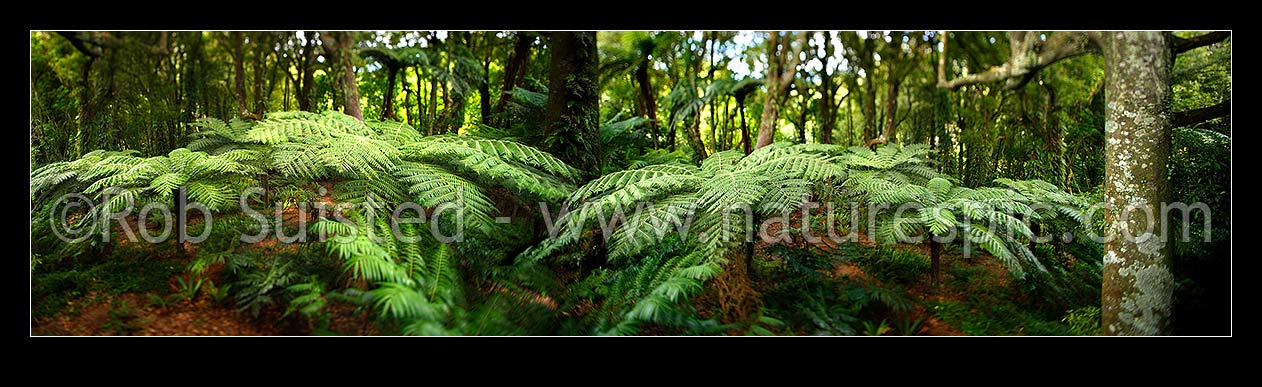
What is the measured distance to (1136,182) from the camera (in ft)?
7.14

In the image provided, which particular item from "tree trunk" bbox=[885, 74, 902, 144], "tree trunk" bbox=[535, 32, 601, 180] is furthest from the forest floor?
"tree trunk" bbox=[885, 74, 902, 144]

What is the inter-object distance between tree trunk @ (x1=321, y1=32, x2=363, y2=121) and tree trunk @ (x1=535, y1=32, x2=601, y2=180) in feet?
5.49

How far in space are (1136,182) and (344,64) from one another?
4654 mm

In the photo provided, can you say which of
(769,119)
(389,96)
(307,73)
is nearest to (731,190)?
(769,119)

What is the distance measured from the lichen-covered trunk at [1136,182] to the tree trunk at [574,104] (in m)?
2.32

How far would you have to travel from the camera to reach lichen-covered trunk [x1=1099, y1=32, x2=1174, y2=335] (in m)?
2.13

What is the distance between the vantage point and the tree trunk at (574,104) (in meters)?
3.22

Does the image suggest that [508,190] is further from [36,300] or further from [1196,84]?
[1196,84]

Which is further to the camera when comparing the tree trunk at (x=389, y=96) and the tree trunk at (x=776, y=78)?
the tree trunk at (x=776, y=78)

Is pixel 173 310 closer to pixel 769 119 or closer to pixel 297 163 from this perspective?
pixel 297 163

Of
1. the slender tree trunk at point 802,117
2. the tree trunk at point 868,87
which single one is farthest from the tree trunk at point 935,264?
the tree trunk at point 868,87

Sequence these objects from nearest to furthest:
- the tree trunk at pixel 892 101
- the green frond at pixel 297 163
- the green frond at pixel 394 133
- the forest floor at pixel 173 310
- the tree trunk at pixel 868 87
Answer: the forest floor at pixel 173 310, the green frond at pixel 297 163, the green frond at pixel 394 133, the tree trunk at pixel 892 101, the tree trunk at pixel 868 87

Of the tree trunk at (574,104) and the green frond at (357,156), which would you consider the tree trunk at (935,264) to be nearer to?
the tree trunk at (574,104)
